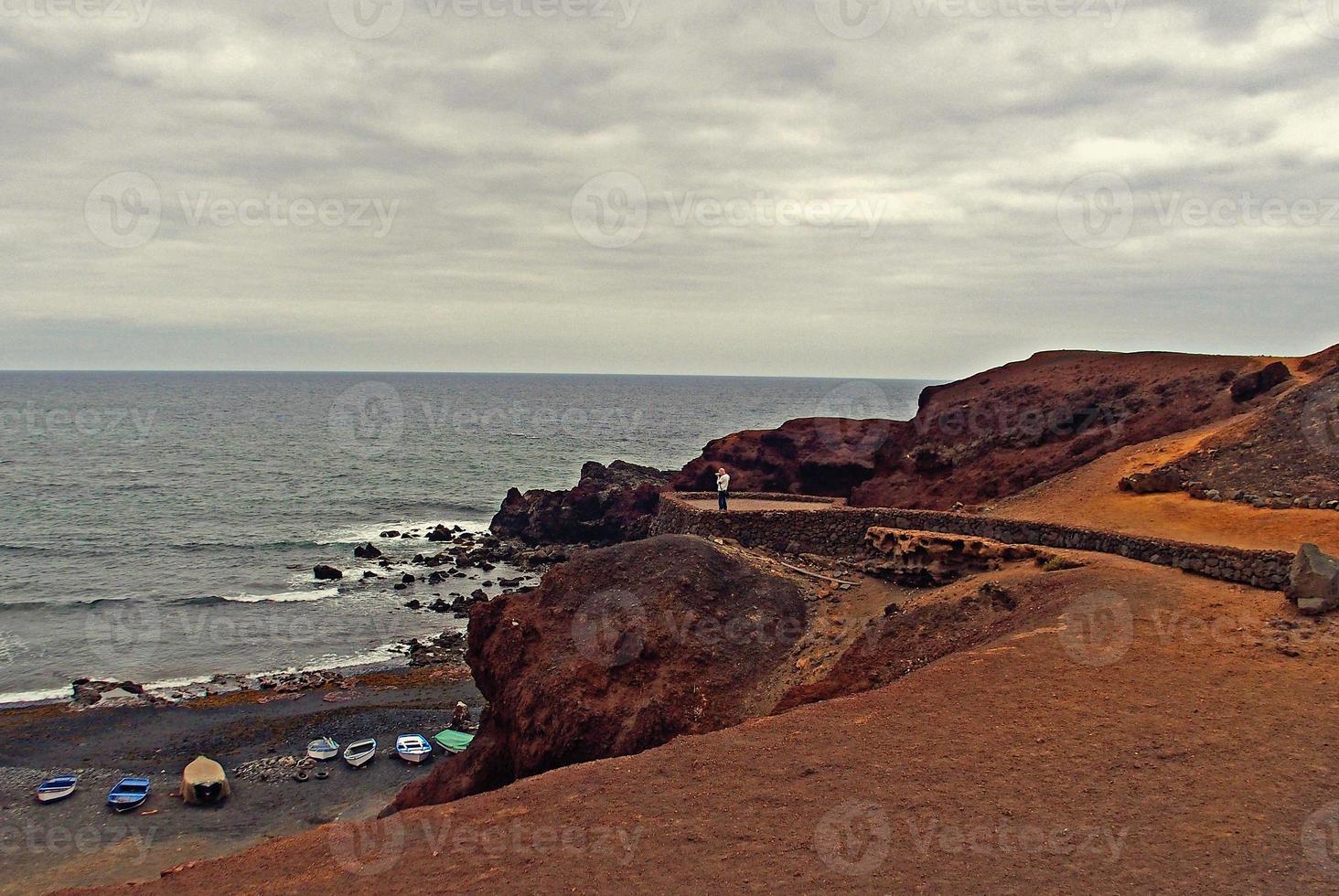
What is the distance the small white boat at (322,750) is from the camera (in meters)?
29.0

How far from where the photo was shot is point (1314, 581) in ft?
52.6

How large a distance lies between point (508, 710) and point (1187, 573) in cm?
1530

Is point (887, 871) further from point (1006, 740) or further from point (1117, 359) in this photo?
point (1117, 359)

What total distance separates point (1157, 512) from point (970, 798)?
50.2 feet

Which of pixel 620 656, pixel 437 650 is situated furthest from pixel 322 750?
pixel 620 656

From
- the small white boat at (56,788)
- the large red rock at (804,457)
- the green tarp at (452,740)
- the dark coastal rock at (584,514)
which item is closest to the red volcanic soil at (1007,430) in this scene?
the large red rock at (804,457)

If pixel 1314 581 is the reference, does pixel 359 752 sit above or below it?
below

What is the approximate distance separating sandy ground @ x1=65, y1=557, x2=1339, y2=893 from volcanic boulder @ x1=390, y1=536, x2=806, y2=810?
330 cm

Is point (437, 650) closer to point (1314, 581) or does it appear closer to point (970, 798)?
point (970, 798)

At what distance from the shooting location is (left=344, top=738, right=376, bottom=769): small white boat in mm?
28859

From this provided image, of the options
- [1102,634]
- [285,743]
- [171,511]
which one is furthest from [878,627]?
[171,511]

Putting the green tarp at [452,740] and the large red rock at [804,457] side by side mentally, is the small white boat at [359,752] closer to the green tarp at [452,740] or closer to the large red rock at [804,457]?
the green tarp at [452,740]

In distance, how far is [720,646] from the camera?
20188 millimetres

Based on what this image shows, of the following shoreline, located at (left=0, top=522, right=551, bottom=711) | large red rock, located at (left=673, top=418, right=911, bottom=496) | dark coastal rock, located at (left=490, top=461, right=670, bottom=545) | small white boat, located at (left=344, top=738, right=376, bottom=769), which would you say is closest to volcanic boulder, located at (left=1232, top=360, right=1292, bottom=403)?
large red rock, located at (left=673, top=418, right=911, bottom=496)
